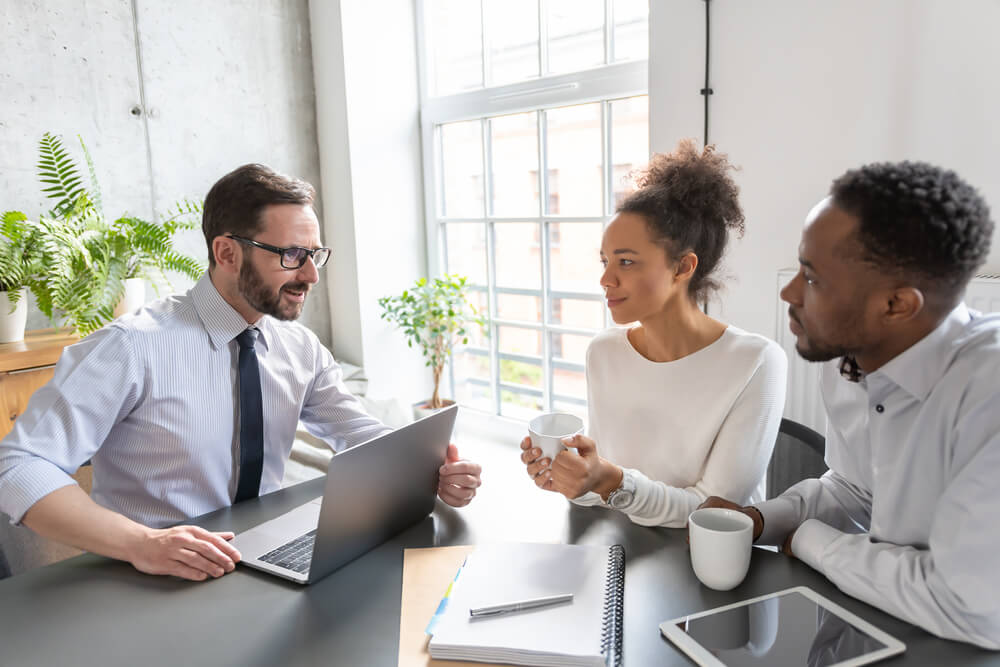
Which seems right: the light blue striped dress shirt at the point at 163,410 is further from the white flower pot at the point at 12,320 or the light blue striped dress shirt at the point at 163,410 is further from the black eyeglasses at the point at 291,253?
the white flower pot at the point at 12,320

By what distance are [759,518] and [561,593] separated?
38 centimetres

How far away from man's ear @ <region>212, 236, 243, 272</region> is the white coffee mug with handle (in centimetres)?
78

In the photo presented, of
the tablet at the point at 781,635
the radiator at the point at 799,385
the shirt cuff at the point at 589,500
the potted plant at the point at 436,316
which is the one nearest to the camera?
the tablet at the point at 781,635

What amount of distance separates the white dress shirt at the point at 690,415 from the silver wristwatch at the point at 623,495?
11 mm

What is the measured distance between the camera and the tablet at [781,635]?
2.59 ft

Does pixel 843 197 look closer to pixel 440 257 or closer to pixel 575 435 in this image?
pixel 575 435

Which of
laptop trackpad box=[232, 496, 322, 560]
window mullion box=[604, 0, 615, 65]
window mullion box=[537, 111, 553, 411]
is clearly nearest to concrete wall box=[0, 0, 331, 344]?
window mullion box=[537, 111, 553, 411]

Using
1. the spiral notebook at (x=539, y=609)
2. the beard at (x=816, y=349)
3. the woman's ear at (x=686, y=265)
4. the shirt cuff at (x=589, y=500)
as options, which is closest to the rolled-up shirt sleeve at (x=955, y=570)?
the beard at (x=816, y=349)

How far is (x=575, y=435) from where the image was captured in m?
1.14

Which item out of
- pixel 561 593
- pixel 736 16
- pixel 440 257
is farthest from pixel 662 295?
pixel 440 257

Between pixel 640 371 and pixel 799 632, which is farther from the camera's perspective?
pixel 640 371

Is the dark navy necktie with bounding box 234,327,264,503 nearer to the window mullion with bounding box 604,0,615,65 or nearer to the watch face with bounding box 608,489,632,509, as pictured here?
the watch face with bounding box 608,489,632,509

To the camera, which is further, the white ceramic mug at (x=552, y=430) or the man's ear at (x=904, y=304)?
the white ceramic mug at (x=552, y=430)

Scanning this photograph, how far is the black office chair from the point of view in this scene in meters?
1.37
